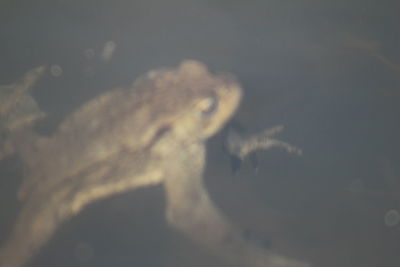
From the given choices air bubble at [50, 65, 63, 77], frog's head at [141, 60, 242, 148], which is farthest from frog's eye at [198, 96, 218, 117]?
air bubble at [50, 65, 63, 77]

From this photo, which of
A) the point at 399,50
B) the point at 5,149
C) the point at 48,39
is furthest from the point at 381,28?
the point at 48,39

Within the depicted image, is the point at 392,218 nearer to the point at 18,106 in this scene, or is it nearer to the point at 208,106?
the point at 208,106

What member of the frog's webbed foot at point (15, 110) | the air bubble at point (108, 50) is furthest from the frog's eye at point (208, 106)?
the air bubble at point (108, 50)

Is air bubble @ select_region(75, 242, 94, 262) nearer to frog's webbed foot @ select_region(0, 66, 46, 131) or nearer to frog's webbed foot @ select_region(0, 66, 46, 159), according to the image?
frog's webbed foot @ select_region(0, 66, 46, 159)

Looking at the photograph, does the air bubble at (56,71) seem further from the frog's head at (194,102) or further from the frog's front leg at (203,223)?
the frog's front leg at (203,223)

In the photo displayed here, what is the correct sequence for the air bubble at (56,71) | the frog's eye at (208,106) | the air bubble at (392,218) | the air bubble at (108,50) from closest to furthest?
the frog's eye at (208,106) < the air bubble at (392,218) < the air bubble at (56,71) < the air bubble at (108,50)

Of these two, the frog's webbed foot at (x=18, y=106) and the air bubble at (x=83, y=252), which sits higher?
the frog's webbed foot at (x=18, y=106)

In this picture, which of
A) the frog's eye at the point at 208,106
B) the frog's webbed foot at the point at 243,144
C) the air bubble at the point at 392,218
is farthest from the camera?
the air bubble at the point at 392,218
